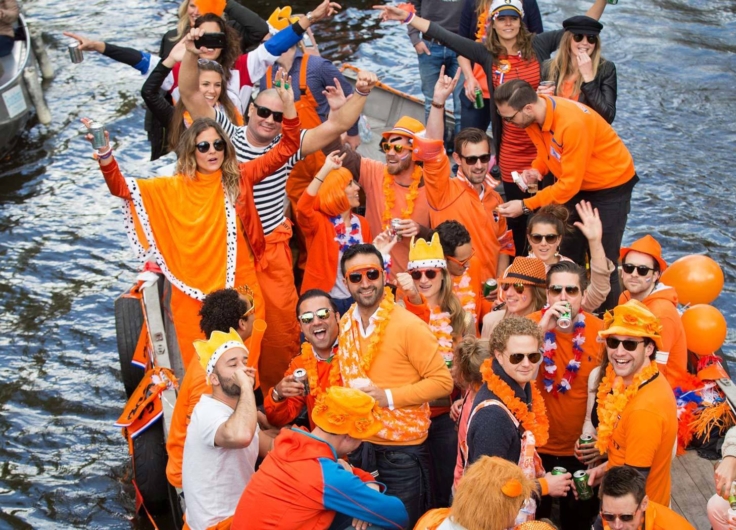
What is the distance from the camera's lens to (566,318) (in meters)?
5.48

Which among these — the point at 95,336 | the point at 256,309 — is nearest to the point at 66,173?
the point at 95,336

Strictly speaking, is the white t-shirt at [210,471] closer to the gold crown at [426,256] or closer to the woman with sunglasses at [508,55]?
the gold crown at [426,256]

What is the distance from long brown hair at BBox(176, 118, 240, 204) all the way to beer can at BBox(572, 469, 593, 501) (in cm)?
287

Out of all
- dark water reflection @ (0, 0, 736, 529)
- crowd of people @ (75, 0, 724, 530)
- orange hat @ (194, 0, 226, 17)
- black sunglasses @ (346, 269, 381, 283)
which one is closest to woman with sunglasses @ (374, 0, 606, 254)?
crowd of people @ (75, 0, 724, 530)

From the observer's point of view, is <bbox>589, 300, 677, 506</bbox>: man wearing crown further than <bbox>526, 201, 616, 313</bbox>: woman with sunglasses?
No

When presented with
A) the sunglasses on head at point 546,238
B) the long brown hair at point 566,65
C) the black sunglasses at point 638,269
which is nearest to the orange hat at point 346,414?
the sunglasses on head at point 546,238

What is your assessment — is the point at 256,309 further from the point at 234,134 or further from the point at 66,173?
the point at 66,173

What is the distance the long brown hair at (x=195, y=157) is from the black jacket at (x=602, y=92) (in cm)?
290

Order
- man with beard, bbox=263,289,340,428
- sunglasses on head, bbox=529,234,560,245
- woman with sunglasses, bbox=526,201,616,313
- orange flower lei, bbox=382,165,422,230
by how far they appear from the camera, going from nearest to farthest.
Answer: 1. man with beard, bbox=263,289,340,428
2. woman with sunglasses, bbox=526,201,616,313
3. sunglasses on head, bbox=529,234,560,245
4. orange flower lei, bbox=382,165,422,230

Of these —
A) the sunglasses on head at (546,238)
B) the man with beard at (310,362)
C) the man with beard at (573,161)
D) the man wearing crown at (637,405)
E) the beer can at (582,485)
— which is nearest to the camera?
the man wearing crown at (637,405)

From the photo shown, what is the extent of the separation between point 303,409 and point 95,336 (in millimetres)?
5289

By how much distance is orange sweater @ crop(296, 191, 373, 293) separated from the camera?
6.93 metres

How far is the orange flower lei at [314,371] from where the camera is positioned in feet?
18.3

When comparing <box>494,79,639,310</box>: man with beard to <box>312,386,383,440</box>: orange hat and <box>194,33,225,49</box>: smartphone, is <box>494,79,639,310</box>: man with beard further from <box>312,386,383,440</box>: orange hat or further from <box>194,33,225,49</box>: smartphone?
<box>312,386,383,440</box>: orange hat
